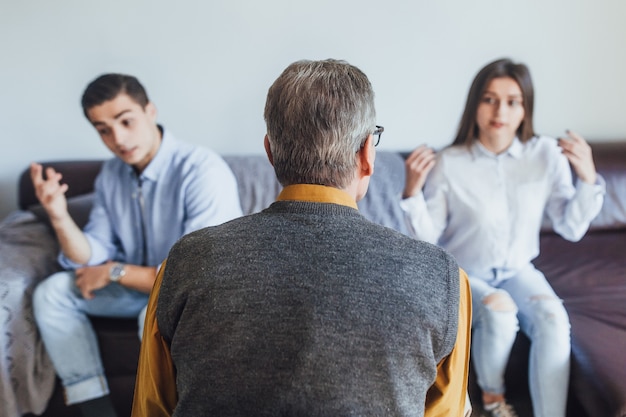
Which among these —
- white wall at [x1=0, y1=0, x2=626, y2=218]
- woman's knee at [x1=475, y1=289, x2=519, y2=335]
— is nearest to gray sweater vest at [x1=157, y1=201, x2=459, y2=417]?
woman's knee at [x1=475, y1=289, x2=519, y2=335]

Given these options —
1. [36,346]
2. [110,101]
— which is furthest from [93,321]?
[110,101]

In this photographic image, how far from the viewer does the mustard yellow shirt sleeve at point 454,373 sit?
0.79 meters

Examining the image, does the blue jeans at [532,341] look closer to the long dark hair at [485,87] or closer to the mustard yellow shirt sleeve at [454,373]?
the long dark hair at [485,87]

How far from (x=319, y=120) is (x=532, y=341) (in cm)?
108

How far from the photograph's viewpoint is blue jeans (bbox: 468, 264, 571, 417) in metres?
1.40

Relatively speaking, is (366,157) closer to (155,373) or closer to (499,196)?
(155,373)

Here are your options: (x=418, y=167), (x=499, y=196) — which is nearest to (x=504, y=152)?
(x=499, y=196)

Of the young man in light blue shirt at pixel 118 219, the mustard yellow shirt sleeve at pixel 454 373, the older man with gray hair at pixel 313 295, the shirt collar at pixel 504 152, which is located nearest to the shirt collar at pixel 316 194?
the older man with gray hair at pixel 313 295

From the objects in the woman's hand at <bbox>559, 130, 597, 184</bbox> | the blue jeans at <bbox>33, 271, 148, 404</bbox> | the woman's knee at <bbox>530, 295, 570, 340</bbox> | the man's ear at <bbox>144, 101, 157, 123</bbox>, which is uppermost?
the man's ear at <bbox>144, 101, 157, 123</bbox>

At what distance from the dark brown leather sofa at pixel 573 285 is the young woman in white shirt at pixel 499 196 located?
0.12 meters

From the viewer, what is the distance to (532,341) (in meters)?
1.47

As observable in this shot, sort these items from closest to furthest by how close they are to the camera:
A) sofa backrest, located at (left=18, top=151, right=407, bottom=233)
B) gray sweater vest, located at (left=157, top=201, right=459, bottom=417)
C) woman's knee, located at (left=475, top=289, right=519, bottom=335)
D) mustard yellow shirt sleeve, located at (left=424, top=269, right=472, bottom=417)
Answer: gray sweater vest, located at (left=157, top=201, right=459, bottom=417), mustard yellow shirt sleeve, located at (left=424, top=269, right=472, bottom=417), woman's knee, located at (left=475, top=289, right=519, bottom=335), sofa backrest, located at (left=18, top=151, right=407, bottom=233)

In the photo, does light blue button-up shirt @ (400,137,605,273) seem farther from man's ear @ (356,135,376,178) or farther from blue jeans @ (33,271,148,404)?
blue jeans @ (33,271,148,404)

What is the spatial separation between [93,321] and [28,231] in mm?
397
